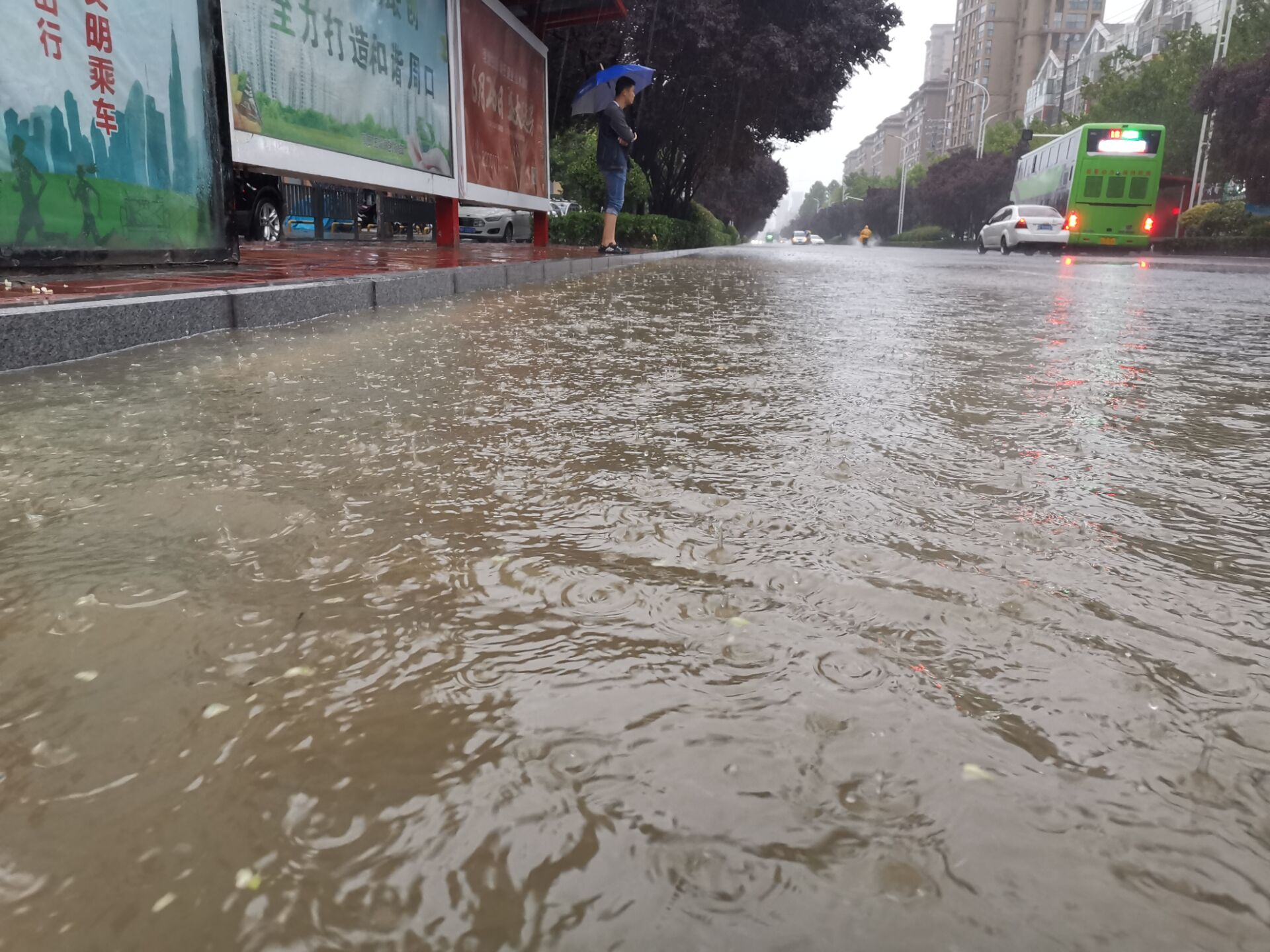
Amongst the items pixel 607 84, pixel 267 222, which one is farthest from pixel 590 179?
pixel 607 84

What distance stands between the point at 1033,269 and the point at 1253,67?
83.9ft

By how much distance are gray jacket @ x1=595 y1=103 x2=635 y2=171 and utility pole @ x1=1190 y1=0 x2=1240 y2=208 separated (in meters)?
31.8

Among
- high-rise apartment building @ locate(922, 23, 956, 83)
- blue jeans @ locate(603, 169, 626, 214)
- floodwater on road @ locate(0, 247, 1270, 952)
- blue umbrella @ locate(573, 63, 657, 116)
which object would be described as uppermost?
high-rise apartment building @ locate(922, 23, 956, 83)

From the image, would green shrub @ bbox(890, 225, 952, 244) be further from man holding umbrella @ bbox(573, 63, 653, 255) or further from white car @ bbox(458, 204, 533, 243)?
man holding umbrella @ bbox(573, 63, 653, 255)

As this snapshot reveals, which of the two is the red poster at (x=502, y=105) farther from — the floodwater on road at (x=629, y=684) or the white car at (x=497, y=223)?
the floodwater on road at (x=629, y=684)

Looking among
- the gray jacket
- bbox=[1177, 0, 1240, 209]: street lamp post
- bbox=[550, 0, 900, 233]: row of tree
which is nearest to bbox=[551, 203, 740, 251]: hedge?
bbox=[550, 0, 900, 233]: row of tree

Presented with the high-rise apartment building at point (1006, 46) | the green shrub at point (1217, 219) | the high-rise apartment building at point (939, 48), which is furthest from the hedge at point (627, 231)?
the high-rise apartment building at point (939, 48)

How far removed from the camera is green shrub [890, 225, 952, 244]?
68.3 metres

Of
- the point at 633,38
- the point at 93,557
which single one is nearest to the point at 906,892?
the point at 93,557

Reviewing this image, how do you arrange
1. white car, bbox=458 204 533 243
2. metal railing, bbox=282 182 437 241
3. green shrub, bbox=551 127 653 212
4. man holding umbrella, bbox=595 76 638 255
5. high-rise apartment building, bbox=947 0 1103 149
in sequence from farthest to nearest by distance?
high-rise apartment building, bbox=947 0 1103 149, white car, bbox=458 204 533 243, green shrub, bbox=551 127 653 212, metal railing, bbox=282 182 437 241, man holding umbrella, bbox=595 76 638 255

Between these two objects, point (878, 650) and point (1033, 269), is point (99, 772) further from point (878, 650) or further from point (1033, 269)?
point (1033, 269)

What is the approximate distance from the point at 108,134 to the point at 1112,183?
26.7 m

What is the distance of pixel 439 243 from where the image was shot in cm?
1127

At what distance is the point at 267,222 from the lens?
14.6 meters
